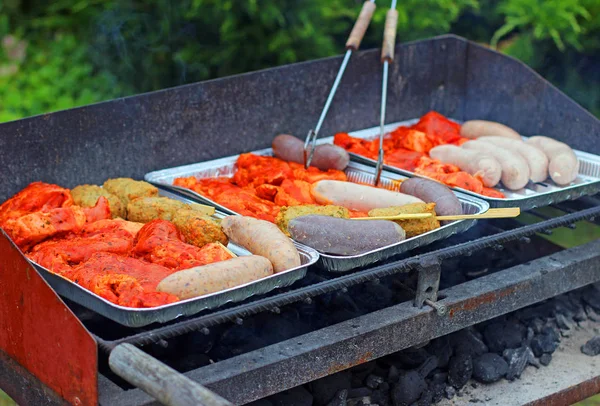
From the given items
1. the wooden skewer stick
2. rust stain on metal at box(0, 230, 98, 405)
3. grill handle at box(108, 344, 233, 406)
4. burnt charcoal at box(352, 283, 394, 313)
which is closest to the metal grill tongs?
burnt charcoal at box(352, 283, 394, 313)

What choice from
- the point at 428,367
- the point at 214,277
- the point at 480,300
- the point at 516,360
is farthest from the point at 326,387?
the point at 516,360

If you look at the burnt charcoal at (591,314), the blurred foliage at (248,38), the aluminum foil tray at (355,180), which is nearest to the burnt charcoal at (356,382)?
the aluminum foil tray at (355,180)

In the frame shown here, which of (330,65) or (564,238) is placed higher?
(330,65)

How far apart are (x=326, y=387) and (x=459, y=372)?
726 mm

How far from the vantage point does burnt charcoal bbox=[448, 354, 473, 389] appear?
427 cm

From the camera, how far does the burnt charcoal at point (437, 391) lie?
418 centimetres

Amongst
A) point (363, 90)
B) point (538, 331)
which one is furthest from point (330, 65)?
point (538, 331)

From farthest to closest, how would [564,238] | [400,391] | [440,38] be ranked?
[564,238]
[440,38]
[400,391]

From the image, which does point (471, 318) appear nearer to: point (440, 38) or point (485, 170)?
point (485, 170)

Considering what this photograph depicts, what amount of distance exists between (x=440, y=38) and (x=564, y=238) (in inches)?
73.5

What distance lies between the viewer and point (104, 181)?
15.9 feet

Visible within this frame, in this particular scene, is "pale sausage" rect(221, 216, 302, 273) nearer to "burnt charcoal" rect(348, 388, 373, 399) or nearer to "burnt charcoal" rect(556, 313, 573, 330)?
"burnt charcoal" rect(348, 388, 373, 399)

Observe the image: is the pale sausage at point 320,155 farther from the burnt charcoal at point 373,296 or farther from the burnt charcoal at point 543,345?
the burnt charcoal at point 543,345

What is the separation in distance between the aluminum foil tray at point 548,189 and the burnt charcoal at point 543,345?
0.71 meters
